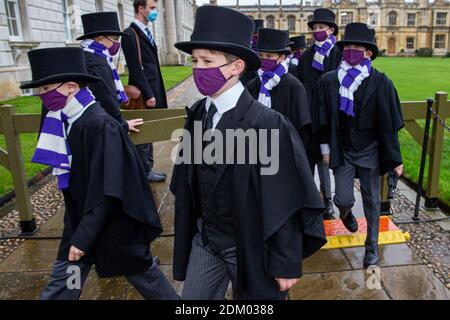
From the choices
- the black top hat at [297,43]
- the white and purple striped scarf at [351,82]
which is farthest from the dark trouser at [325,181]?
the black top hat at [297,43]

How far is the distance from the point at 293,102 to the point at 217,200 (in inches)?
86.8

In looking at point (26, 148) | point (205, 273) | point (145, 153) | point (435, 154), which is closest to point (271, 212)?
point (205, 273)

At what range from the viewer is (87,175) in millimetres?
2707

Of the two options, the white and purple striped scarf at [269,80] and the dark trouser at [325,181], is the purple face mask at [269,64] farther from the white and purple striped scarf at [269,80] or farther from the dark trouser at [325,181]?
the dark trouser at [325,181]

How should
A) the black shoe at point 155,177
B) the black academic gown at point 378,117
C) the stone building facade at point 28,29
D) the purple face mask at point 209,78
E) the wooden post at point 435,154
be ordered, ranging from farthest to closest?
the stone building facade at point 28,29
the black shoe at point 155,177
the wooden post at point 435,154
the black academic gown at point 378,117
the purple face mask at point 209,78

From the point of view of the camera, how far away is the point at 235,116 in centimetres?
223

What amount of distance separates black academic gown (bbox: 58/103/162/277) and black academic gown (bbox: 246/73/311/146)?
1904mm

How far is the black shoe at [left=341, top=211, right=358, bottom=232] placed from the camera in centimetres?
442

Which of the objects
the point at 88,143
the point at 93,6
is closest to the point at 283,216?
the point at 88,143

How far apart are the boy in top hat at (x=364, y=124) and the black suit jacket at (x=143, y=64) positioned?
2.63 meters

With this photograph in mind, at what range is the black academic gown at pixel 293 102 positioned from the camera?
415cm
